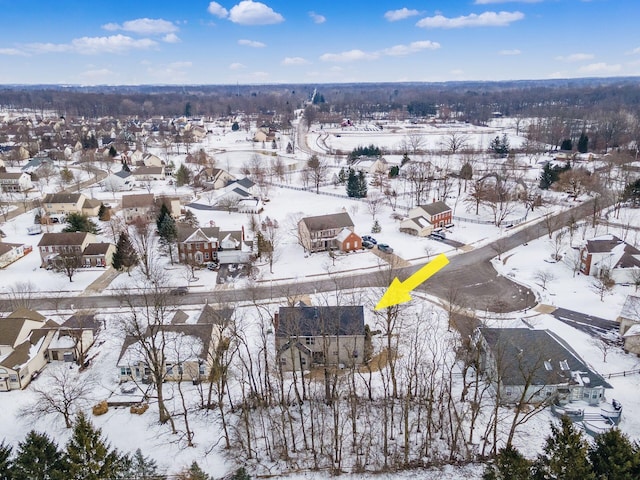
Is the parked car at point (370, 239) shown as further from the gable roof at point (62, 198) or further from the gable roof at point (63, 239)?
the gable roof at point (62, 198)

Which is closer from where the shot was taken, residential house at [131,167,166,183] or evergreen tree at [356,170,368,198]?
evergreen tree at [356,170,368,198]

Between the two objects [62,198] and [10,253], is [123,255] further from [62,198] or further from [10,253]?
[62,198]

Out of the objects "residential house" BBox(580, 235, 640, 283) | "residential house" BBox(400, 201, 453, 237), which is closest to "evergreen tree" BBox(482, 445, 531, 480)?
"residential house" BBox(580, 235, 640, 283)

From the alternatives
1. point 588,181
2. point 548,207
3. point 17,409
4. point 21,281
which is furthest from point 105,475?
point 588,181

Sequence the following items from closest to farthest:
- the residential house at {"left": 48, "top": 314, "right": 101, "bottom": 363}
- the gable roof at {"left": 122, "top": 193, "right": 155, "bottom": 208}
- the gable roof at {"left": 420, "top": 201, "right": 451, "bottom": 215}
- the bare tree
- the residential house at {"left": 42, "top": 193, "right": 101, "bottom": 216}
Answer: the bare tree < the residential house at {"left": 48, "top": 314, "right": 101, "bottom": 363} < the gable roof at {"left": 420, "top": 201, "right": 451, "bottom": 215} < the gable roof at {"left": 122, "top": 193, "right": 155, "bottom": 208} < the residential house at {"left": 42, "top": 193, "right": 101, "bottom": 216}

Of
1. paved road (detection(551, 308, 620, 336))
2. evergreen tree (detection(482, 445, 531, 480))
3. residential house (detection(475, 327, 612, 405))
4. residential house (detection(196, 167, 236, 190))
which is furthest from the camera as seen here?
residential house (detection(196, 167, 236, 190))

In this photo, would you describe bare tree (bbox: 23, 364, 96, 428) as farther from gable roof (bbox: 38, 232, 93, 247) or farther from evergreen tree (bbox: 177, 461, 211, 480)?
gable roof (bbox: 38, 232, 93, 247)

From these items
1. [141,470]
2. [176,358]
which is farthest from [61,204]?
[141,470]
